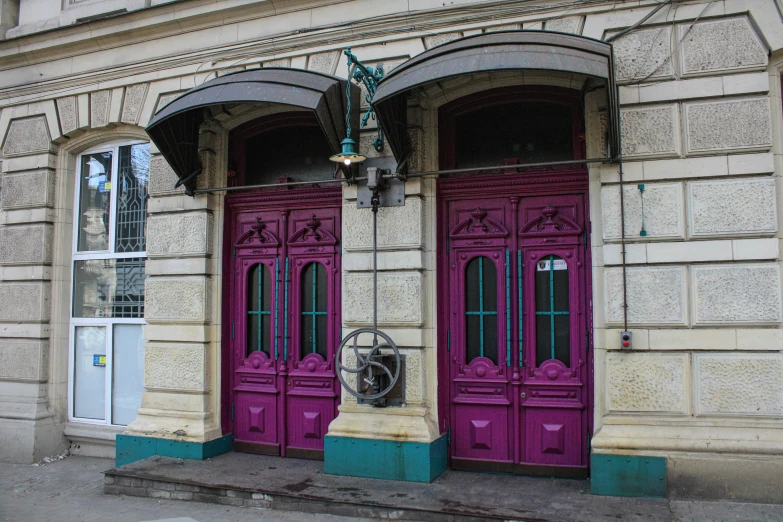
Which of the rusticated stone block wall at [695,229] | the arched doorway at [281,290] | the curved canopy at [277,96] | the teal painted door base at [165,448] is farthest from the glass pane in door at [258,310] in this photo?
the rusticated stone block wall at [695,229]

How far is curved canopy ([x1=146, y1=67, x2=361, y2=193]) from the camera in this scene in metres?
6.71

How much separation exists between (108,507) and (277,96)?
4614 millimetres

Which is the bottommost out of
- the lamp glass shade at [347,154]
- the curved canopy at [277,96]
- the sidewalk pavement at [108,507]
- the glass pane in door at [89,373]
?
the sidewalk pavement at [108,507]

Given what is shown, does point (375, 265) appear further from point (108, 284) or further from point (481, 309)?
point (108, 284)

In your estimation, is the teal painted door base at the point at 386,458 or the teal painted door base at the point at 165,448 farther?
the teal painted door base at the point at 165,448

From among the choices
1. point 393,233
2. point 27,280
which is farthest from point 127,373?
A: point 393,233

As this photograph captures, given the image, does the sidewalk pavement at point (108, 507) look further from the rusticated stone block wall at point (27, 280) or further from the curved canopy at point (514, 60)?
the curved canopy at point (514, 60)

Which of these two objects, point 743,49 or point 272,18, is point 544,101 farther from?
point 272,18

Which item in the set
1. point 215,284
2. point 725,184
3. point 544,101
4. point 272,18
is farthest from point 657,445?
point 272,18

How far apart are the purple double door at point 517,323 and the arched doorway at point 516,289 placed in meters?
0.01

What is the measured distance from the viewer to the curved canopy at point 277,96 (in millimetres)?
6707

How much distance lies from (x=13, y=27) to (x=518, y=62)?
7.98 metres

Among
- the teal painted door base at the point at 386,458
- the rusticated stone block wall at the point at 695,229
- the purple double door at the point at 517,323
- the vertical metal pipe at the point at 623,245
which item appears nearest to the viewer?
the rusticated stone block wall at the point at 695,229

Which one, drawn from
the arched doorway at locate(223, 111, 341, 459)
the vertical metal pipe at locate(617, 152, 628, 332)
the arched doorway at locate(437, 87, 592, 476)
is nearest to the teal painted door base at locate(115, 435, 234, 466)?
the arched doorway at locate(223, 111, 341, 459)
